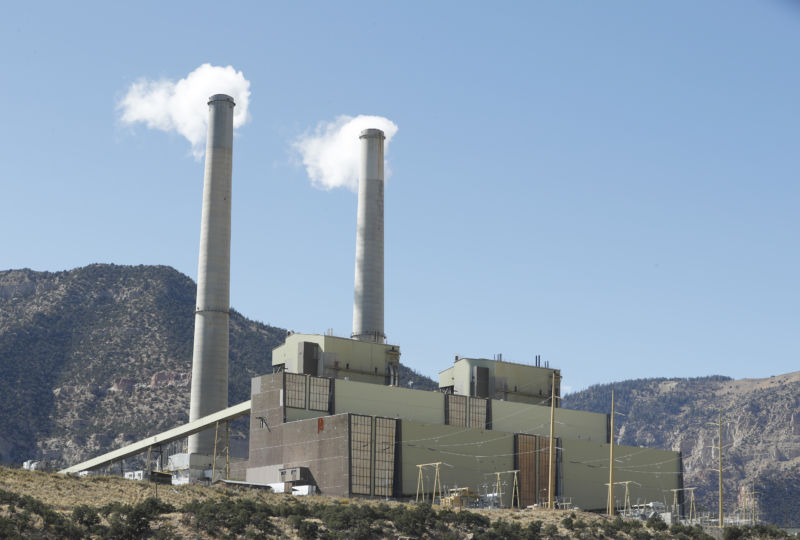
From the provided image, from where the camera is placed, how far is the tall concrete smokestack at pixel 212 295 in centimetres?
11019

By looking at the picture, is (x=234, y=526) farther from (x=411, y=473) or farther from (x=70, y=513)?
(x=411, y=473)

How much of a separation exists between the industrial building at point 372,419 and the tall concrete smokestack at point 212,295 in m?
0.12

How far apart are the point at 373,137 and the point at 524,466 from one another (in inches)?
1743

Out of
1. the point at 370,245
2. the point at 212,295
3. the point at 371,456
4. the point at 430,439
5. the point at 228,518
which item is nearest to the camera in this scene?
the point at 228,518

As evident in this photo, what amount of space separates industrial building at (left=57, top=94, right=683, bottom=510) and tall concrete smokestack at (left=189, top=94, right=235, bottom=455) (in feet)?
0.40

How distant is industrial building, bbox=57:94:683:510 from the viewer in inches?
3720

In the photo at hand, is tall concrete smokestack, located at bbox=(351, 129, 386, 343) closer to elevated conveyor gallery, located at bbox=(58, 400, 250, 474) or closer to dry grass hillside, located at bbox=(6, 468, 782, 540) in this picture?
elevated conveyor gallery, located at bbox=(58, 400, 250, 474)

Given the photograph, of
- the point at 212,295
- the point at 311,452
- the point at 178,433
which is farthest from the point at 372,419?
the point at 212,295

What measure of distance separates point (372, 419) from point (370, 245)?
103 feet

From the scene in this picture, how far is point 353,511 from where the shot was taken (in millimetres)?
68125

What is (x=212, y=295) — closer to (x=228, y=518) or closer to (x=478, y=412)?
(x=478, y=412)

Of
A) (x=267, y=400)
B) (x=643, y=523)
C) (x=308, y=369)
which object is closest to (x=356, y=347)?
(x=308, y=369)

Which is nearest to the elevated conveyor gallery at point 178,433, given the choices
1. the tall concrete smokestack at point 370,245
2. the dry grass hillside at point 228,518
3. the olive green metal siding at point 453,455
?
the olive green metal siding at point 453,455

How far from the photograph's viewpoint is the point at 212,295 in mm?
111375
